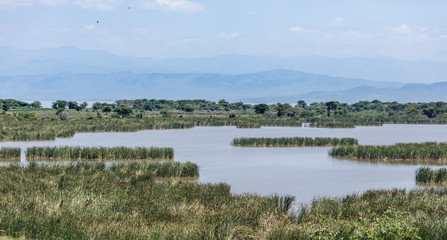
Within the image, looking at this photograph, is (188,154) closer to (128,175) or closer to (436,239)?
(128,175)

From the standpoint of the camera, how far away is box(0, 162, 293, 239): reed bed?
1246 centimetres

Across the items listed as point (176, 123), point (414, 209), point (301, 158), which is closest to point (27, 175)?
point (414, 209)

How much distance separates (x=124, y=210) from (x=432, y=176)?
1686cm

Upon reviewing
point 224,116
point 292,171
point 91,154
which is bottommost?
point 292,171

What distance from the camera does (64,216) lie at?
44.6 feet

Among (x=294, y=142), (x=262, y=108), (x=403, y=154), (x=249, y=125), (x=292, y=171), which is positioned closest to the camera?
(x=292, y=171)

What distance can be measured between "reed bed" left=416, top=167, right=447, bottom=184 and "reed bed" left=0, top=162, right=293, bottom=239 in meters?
11.7

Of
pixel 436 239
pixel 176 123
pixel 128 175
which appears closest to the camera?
pixel 436 239

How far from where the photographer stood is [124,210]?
50.3ft

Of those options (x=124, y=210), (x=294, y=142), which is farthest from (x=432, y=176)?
(x=294, y=142)

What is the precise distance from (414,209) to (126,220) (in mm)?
8888

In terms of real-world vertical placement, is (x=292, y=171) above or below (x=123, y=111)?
below

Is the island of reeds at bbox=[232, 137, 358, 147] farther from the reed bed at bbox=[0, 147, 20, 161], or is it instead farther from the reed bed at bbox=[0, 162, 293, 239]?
the reed bed at bbox=[0, 162, 293, 239]

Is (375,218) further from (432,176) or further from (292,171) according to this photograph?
(292,171)
